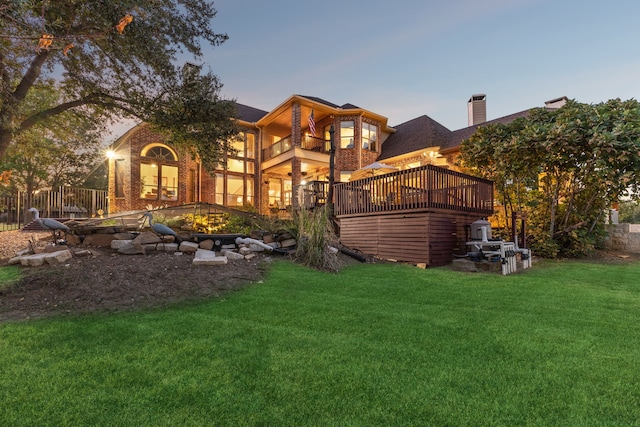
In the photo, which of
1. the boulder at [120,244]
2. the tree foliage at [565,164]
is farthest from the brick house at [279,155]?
the boulder at [120,244]

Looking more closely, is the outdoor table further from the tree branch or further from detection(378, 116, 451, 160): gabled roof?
the tree branch

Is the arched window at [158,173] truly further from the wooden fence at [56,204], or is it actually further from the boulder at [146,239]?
the boulder at [146,239]

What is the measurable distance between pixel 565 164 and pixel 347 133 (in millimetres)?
10476

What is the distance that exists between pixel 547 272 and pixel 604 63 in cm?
1193

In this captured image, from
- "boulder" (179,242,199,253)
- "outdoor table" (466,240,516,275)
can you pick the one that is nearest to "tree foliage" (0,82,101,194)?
"boulder" (179,242,199,253)

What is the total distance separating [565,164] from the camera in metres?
8.52

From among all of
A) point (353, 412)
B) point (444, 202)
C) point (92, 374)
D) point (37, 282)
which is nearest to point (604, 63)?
point (444, 202)

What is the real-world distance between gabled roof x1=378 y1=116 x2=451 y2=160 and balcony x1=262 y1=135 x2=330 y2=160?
3381 millimetres

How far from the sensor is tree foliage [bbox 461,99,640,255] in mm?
7570

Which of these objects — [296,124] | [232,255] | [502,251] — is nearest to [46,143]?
[232,255]

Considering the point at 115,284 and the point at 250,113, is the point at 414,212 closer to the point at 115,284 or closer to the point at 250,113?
the point at 115,284

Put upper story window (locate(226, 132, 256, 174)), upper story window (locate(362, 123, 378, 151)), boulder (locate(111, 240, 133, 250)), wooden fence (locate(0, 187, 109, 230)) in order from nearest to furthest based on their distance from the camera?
boulder (locate(111, 240, 133, 250)) < wooden fence (locate(0, 187, 109, 230)) < upper story window (locate(362, 123, 378, 151)) < upper story window (locate(226, 132, 256, 174))

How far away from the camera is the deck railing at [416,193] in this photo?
7.54 meters

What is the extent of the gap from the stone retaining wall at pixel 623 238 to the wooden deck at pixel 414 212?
17.0 ft
